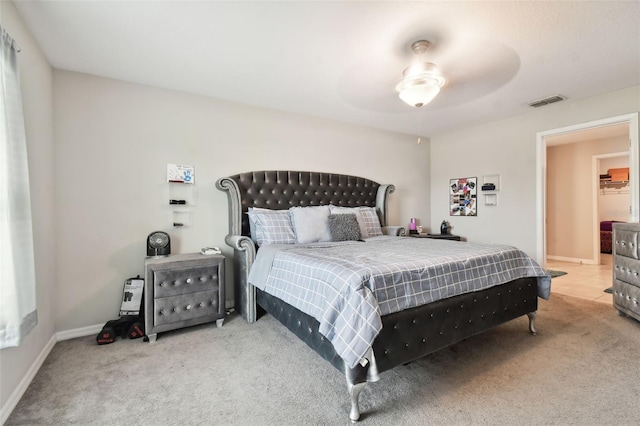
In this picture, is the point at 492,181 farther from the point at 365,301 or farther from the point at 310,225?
the point at 365,301

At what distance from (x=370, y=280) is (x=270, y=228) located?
1.75 metres

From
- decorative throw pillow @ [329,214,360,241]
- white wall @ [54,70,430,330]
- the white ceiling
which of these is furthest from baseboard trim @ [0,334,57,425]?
decorative throw pillow @ [329,214,360,241]

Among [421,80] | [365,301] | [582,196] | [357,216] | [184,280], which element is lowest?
[184,280]

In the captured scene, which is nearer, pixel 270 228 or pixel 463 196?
pixel 270 228

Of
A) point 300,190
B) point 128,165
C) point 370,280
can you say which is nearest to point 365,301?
point 370,280

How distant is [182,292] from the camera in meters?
2.63

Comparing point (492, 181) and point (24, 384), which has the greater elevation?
point (492, 181)

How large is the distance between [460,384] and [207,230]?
282 cm

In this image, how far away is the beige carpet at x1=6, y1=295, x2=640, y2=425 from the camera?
1.58 metres

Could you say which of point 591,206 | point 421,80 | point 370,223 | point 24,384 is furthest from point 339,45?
point 591,206

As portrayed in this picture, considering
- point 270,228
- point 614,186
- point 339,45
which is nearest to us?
point 339,45

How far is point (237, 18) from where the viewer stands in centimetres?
206

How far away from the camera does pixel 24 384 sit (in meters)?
1.83

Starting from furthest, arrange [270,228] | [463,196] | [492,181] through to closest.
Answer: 1. [463,196]
2. [492,181]
3. [270,228]
